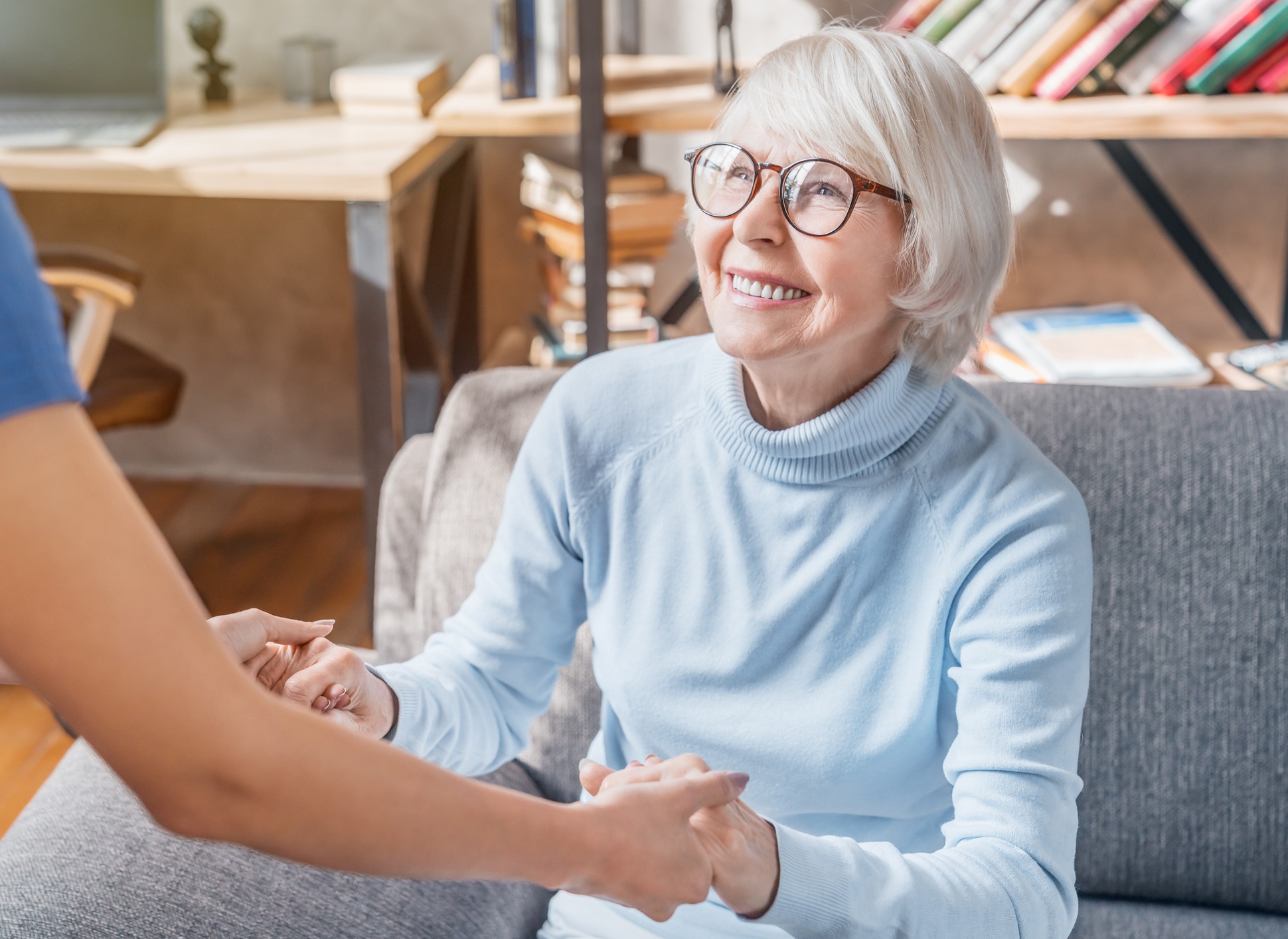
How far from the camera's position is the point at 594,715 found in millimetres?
1297

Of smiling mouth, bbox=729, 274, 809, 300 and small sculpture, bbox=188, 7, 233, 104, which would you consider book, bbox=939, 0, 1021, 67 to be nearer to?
smiling mouth, bbox=729, 274, 809, 300

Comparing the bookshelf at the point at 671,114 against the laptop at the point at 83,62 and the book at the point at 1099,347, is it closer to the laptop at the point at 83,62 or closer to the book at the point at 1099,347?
the book at the point at 1099,347

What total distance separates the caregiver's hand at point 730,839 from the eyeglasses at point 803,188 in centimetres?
42

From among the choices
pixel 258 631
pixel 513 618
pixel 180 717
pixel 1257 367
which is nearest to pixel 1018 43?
pixel 1257 367

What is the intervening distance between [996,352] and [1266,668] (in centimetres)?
97

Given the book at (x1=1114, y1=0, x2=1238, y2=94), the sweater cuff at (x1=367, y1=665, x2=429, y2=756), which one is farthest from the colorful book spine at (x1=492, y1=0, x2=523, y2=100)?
the sweater cuff at (x1=367, y1=665, x2=429, y2=756)

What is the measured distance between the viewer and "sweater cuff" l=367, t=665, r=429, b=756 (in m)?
1.01

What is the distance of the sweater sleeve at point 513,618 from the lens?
43.5 inches

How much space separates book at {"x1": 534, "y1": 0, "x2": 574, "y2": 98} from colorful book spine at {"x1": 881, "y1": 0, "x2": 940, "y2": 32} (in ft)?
1.73

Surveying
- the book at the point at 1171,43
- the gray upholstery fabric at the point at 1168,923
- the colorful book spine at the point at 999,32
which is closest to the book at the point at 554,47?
the colorful book spine at the point at 999,32

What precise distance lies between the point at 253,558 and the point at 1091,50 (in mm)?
1897

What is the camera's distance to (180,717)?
1.59 ft

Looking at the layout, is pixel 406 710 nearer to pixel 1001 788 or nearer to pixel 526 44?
pixel 1001 788

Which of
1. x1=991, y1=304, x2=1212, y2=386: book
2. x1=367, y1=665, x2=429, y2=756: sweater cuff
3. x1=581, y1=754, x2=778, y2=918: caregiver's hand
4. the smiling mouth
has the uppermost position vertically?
the smiling mouth
